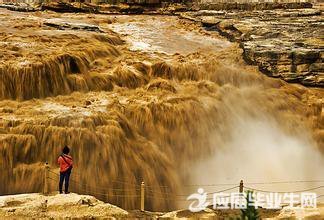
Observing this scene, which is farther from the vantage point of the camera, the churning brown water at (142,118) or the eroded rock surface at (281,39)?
the eroded rock surface at (281,39)

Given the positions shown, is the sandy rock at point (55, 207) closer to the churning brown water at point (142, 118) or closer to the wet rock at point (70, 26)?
the churning brown water at point (142, 118)

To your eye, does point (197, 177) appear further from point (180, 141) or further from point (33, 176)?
point (33, 176)

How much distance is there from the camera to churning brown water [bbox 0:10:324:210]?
10.1m

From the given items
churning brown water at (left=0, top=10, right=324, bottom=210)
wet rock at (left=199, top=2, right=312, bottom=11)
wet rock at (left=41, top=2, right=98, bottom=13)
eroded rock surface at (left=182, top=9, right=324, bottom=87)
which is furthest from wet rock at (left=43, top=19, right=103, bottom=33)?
wet rock at (left=199, top=2, right=312, bottom=11)

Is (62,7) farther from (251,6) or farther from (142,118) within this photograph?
(142,118)

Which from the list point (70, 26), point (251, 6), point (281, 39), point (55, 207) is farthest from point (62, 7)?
point (55, 207)

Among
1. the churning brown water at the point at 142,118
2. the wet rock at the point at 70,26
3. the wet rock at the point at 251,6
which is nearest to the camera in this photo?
the churning brown water at the point at 142,118

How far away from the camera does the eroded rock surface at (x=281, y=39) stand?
50.6 feet

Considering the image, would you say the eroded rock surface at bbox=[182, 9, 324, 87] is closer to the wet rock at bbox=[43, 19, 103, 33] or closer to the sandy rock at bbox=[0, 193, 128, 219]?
the wet rock at bbox=[43, 19, 103, 33]

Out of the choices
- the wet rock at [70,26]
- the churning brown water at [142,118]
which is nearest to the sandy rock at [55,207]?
the churning brown water at [142,118]

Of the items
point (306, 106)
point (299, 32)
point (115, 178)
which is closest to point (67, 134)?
point (115, 178)

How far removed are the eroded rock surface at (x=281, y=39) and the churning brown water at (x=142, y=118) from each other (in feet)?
1.86

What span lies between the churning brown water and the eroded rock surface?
0.57m

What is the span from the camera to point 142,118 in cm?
1190
